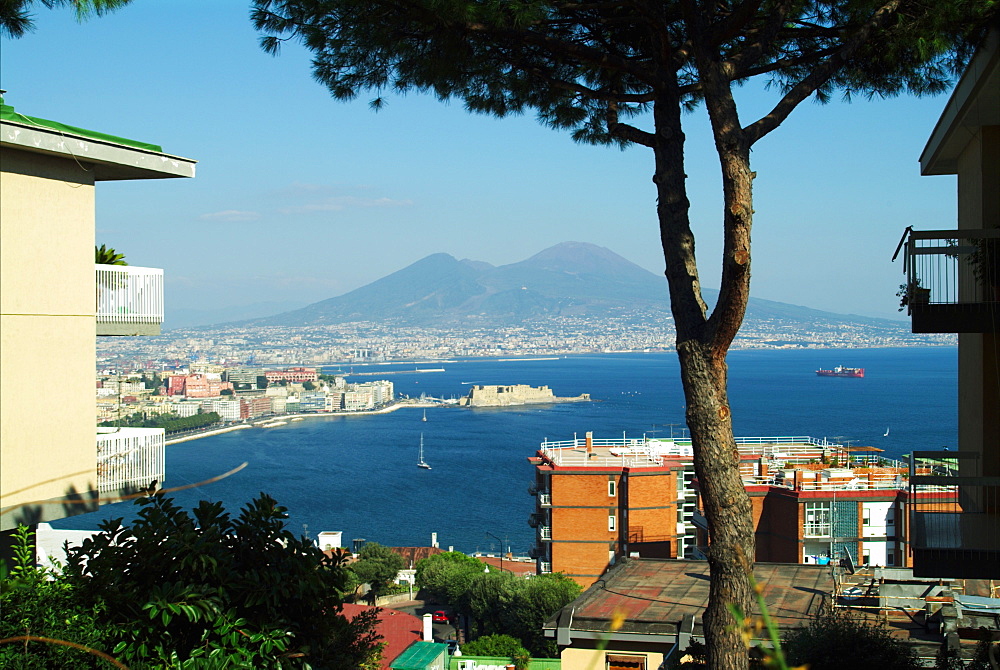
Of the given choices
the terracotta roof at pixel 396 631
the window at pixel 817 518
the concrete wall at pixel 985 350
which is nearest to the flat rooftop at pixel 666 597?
the concrete wall at pixel 985 350

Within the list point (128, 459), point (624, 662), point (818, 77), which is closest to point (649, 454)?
point (624, 662)

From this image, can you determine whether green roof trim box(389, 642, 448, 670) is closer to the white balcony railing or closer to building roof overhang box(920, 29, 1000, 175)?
the white balcony railing

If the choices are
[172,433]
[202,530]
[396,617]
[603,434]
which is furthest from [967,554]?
[172,433]

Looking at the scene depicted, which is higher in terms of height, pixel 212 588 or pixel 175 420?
pixel 212 588

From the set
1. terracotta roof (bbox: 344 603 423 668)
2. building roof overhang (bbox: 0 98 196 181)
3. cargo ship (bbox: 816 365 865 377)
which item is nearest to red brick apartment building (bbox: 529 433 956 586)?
terracotta roof (bbox: 344 603 423 668)

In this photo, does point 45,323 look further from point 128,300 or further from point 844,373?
point 844,373
